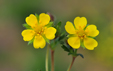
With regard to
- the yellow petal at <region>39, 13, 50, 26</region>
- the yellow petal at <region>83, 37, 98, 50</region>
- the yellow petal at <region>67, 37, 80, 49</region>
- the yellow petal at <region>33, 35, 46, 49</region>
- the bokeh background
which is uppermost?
the yellow petal at <region>39, 13, 50, 26</region>

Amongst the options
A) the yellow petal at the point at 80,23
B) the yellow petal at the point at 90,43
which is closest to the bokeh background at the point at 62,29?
the yellow petal at the point at 80,23

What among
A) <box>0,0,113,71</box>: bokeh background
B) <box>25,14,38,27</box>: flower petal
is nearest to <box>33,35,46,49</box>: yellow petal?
<box>25,14,38,27</box>: flower petal

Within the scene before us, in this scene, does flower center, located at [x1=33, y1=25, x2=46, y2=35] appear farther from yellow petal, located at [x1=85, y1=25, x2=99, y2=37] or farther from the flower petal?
yellow petal, located at [x1=85, y1=25, x2=99, y2=37]

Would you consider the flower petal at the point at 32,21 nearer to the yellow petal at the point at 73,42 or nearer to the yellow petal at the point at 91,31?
the yellow petal at the point at 73,42

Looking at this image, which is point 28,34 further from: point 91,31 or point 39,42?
point 91,31

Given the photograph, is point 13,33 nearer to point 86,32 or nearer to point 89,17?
point 89,17

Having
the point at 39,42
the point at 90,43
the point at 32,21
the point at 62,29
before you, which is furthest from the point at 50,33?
the point at 62,29

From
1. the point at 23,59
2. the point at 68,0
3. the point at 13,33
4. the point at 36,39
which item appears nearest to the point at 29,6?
the point at 13,33
